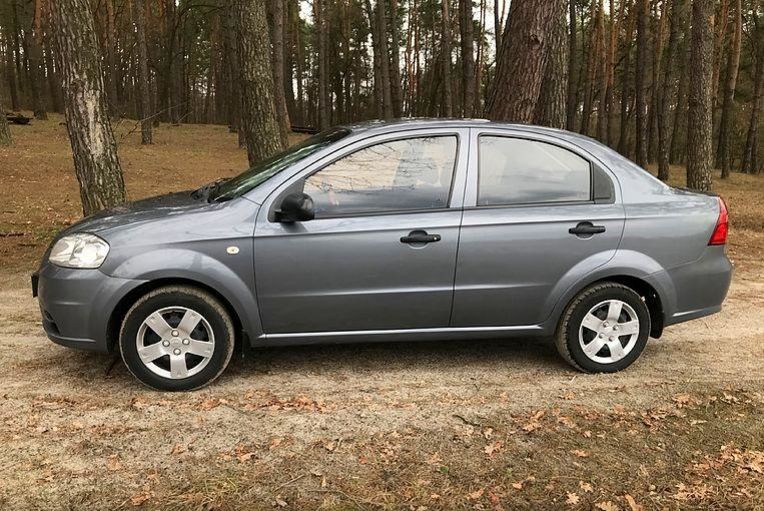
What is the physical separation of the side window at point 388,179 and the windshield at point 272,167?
0.27 m

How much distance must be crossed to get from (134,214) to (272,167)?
1.00 m

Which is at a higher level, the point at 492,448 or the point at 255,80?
the point at 255,80

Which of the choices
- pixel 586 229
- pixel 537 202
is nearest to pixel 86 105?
pixel 537 202

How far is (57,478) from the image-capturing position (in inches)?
117

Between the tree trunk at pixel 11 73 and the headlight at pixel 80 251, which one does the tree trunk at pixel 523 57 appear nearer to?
the headlight at pixel 80 251

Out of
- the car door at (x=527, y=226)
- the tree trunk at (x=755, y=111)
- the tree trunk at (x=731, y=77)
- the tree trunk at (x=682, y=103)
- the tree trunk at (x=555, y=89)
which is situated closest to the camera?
the car door at (x=527, y=226)

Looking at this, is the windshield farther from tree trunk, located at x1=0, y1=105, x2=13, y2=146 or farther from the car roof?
tree trunk, located at x1=0, y1=105, x2=13, y2=146

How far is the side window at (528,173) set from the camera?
13.8 feet

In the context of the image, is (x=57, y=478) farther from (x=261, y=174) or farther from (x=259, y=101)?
(x=259, y=101)

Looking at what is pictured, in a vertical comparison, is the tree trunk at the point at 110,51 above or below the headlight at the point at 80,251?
above

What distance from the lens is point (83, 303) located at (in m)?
3.76

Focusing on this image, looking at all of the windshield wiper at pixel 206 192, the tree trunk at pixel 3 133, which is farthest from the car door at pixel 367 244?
the tree trunk at pixel 3 133

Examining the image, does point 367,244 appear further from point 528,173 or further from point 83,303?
point 83,303

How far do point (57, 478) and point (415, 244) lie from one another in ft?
7.93
